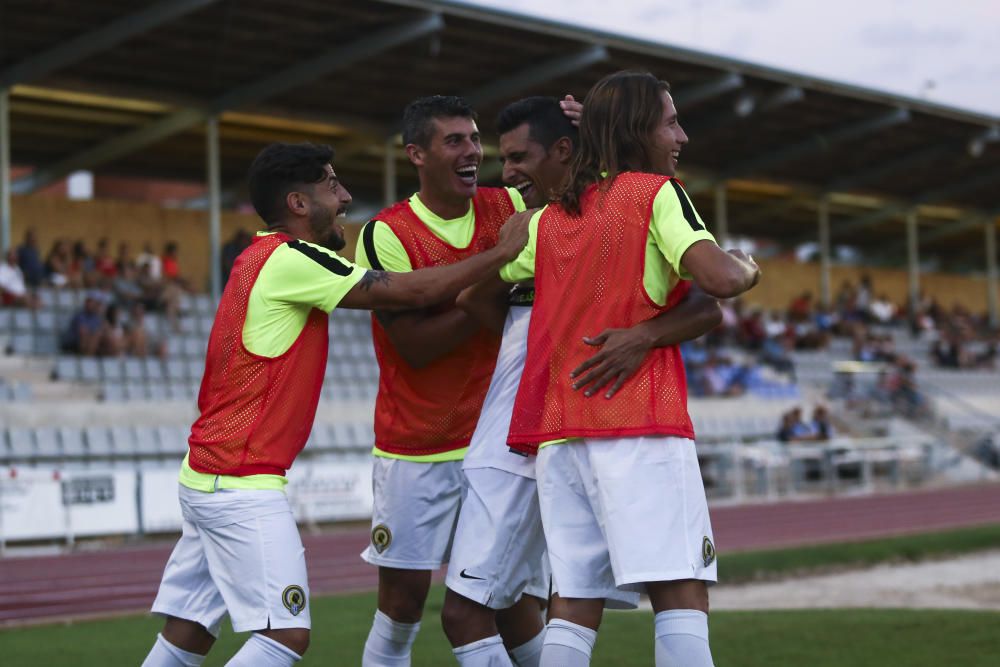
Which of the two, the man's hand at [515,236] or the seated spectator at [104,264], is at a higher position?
the seated spectator at [104,264]

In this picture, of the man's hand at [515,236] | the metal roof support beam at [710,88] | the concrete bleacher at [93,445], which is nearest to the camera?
the man's hand at [515,236]

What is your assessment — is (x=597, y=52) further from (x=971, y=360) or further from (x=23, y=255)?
(x=971, y=360)

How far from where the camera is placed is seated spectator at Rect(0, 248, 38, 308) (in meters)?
16.9

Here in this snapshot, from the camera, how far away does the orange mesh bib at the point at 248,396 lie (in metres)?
4.27

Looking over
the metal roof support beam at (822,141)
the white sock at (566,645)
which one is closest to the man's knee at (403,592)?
the white sock at (566,645)

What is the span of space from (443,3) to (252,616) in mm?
15425

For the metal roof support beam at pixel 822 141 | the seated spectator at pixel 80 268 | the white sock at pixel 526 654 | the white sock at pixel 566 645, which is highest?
the metal roof support beam at pixel 822 141

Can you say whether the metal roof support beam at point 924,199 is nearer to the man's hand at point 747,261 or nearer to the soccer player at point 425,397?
the soccer player at point 425,397

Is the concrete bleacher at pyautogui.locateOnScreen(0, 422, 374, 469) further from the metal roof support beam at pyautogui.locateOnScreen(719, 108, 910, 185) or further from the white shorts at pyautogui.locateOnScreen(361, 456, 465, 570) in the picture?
the metal roof support beam at pyautogui.locateOnScreen(719, 108, 910, 185)

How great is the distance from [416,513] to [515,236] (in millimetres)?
1190

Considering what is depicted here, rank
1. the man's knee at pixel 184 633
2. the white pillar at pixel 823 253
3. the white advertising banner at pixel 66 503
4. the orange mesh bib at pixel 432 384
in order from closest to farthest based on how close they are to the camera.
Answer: the man's knee at pixel 184 633 < the orange mesh bib at pixel 432 384 < the white advertising banner at pixel 66 503 < the white pillar at pixel 823 253

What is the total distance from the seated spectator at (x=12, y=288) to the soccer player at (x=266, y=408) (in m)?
→ 13.6

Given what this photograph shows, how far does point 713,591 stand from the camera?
11164mm

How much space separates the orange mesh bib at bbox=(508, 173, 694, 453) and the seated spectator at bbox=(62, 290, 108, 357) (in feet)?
45.1
